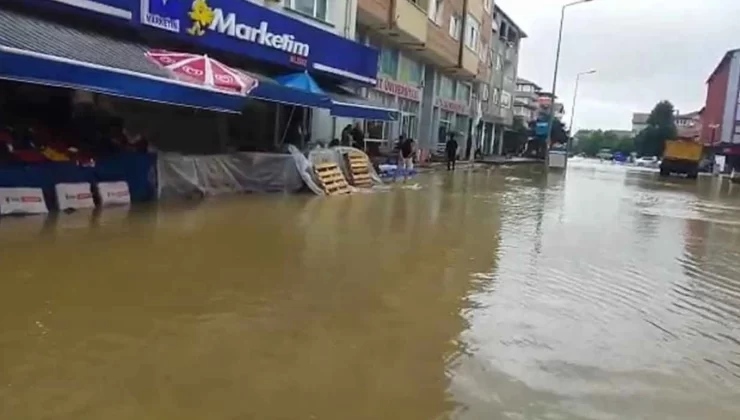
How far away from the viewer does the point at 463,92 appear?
143 ft

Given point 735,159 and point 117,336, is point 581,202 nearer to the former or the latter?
point 117,336

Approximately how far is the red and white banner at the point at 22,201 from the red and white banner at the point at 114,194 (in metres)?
1.11

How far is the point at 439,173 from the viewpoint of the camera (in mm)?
28156

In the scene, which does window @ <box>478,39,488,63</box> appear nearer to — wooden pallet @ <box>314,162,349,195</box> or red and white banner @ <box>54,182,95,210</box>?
wooden pallet @ <box>314,162,349,195</box>

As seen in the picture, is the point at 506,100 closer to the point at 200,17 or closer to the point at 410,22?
the point at 410,22

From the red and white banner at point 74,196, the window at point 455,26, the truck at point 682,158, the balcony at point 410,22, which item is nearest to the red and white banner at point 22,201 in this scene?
the red and white banner at point 74,196

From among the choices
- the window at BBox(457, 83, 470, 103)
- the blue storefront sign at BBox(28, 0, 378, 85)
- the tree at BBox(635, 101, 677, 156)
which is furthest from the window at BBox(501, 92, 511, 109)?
the tree at BBox(635, 101, 677, 156)

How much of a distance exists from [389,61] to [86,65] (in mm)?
20422

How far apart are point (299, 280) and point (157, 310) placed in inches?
69.2

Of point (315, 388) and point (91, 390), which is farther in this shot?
point (315, 388)

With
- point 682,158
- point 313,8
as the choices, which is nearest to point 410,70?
point 313,8

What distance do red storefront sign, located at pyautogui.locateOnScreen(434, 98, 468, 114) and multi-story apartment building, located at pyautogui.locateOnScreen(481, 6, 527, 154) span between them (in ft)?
31.1

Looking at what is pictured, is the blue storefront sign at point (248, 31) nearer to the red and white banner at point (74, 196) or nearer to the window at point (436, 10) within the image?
the red and white banner at point (74, 196)

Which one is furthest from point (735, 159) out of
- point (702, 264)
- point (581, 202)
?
point (702, 264)
